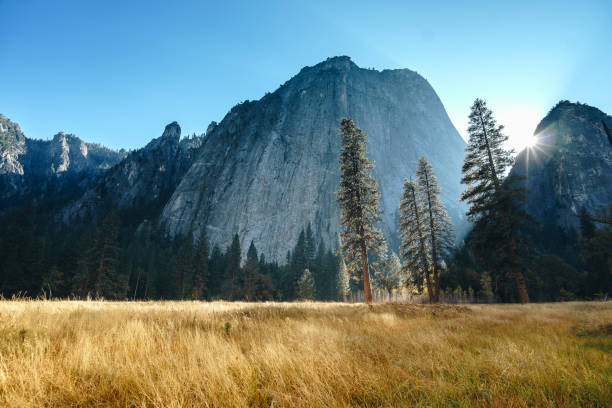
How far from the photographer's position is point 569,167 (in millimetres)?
→ 69375

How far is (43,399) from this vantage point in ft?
6.86

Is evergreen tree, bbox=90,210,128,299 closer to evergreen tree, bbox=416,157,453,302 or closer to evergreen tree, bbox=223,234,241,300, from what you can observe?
evergreen tree, bbox=223,234,241,300

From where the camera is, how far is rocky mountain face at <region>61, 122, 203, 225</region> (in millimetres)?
161125

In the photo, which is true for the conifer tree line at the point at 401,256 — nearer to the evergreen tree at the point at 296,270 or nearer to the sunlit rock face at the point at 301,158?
the evergreen tree at the point at 296,270

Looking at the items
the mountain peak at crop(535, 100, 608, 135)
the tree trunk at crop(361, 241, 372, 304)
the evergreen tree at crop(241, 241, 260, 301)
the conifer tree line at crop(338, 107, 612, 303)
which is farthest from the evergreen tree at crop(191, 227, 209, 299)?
the mountain peak at crop(535, 100, 608, 135)

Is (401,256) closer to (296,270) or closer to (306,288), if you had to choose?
(306,288)

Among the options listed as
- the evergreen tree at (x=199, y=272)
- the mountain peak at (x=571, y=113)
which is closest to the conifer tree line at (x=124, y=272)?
the evergreen tree at (x=199, y=272)

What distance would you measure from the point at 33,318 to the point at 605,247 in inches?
1693

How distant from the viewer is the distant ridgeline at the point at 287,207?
1455 inches

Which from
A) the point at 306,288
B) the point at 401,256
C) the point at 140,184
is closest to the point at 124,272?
the point at 306,288

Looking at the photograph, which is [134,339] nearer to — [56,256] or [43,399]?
[43,399]

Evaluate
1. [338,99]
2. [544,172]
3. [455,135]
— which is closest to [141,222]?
[338,99]

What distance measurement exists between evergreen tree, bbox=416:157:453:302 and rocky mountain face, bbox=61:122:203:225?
545ft

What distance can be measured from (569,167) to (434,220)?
77830mm
